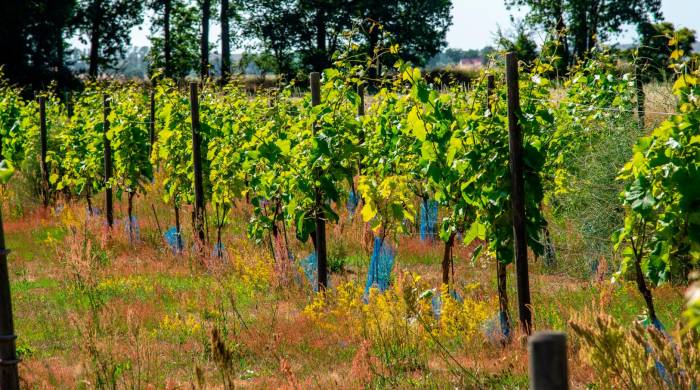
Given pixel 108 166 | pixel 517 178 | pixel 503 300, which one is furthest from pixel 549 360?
pixel 108 166

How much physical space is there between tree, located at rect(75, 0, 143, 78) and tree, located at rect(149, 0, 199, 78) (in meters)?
1.17

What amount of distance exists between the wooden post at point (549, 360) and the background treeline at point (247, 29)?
32895 mm

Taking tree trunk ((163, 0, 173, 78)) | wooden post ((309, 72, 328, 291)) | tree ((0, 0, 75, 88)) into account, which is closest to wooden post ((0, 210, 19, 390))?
wooden post ((309, 72, 328, 291))

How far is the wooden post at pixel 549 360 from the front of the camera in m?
1.98

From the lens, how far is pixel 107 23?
39594mm

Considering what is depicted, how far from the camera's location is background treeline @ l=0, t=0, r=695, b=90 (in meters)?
34.7

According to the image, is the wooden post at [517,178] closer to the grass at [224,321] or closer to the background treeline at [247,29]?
the grass at [224,321]

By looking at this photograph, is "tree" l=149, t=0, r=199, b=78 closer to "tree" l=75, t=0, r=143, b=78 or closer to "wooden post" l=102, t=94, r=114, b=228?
"tree" l=75, t=0, r=143, b=78

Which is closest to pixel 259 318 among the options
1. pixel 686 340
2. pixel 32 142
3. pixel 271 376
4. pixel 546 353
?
pixel 271 376

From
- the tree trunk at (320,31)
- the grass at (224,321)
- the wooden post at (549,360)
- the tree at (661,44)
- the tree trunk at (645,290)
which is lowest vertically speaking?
the grass at (224,321)

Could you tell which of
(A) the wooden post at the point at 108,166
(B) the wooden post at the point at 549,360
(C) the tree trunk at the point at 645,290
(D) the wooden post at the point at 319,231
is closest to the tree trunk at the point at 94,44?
(A) the wooden post at the point at 108,166

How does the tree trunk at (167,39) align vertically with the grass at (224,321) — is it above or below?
above

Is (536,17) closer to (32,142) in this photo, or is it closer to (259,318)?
(32,142)

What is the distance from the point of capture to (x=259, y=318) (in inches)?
281
